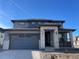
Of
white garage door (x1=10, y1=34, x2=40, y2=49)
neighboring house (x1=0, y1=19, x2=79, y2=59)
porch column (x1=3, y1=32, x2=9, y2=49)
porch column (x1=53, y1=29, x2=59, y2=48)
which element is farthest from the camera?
white garage door (x1=10, y1=34, x2=40, y2=49)

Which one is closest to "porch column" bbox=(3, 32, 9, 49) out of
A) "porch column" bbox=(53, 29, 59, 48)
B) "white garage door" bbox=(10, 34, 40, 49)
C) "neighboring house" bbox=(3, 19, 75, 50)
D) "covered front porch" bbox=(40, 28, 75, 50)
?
"neighboring house" bbox=(3, 19, 75, 50)

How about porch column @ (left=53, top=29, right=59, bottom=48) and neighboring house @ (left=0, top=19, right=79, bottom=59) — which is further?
neighboring house @ (left=0, top=19, right=79, bottom=59)

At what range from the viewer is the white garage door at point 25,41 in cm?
2178

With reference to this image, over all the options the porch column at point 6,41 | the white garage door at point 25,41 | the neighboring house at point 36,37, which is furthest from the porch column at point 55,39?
the porch column at point 6,41

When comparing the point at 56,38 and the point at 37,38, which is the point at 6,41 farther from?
the point at 56,38

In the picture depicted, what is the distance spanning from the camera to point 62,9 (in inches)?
1075

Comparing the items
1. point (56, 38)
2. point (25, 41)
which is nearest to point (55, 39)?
point (56, 38)

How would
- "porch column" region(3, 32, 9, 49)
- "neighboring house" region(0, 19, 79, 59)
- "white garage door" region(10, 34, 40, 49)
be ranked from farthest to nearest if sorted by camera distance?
→ "white garage door" region(10, 34, 40, 49)
"porch column" region(3, 32, 9, 49)
"neighboring house" region(0, 19, 79, 59)

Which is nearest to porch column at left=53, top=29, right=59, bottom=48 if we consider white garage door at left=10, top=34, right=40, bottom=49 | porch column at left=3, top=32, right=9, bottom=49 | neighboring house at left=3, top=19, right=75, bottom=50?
neighboring house at left=3, top=19, right=75, bottom=50

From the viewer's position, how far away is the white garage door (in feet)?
71.5

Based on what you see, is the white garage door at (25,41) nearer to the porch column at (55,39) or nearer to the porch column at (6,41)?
the porch column at (6,41)

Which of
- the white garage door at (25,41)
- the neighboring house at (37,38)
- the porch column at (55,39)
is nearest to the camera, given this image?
the porch column at (55,39)

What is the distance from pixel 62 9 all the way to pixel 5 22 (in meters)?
16.6

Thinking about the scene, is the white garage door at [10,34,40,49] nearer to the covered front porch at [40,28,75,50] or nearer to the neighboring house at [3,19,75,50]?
the neighboring house at [3,19,75,50]
